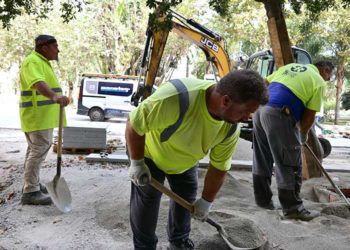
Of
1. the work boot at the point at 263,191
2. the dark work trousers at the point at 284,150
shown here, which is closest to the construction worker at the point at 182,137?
the dark work trousers at the point at 284,150

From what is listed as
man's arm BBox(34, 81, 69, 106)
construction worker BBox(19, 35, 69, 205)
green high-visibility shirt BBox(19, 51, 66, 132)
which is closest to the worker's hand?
man's arm BBox(34, 81, 69, 106)

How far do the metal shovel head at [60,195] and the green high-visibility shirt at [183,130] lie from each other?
179 cm

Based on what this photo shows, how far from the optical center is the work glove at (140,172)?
2.41 meters

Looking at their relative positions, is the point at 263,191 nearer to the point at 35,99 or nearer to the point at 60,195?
the point at 60,195

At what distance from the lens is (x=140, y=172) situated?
2.40 m

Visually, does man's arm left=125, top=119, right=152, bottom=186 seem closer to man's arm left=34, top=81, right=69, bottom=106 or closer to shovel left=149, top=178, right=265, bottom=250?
shovel left=149, top=178, right=265, bottom=250

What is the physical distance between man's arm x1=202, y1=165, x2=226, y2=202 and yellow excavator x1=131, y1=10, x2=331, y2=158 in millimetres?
4390

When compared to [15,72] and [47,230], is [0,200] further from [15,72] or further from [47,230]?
[15,72]

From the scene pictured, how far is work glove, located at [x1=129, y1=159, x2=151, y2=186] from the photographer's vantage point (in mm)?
2408

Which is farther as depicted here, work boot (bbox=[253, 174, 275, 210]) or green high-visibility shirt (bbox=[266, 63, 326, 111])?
work boot (bbox=[253, 174, 275, 210])

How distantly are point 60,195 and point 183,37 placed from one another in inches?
206

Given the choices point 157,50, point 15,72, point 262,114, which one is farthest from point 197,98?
point 15,72

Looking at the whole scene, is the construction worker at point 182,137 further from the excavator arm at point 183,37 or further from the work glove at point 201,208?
the excavator arm at point 183,37

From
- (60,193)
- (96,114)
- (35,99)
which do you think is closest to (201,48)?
(35,99)
